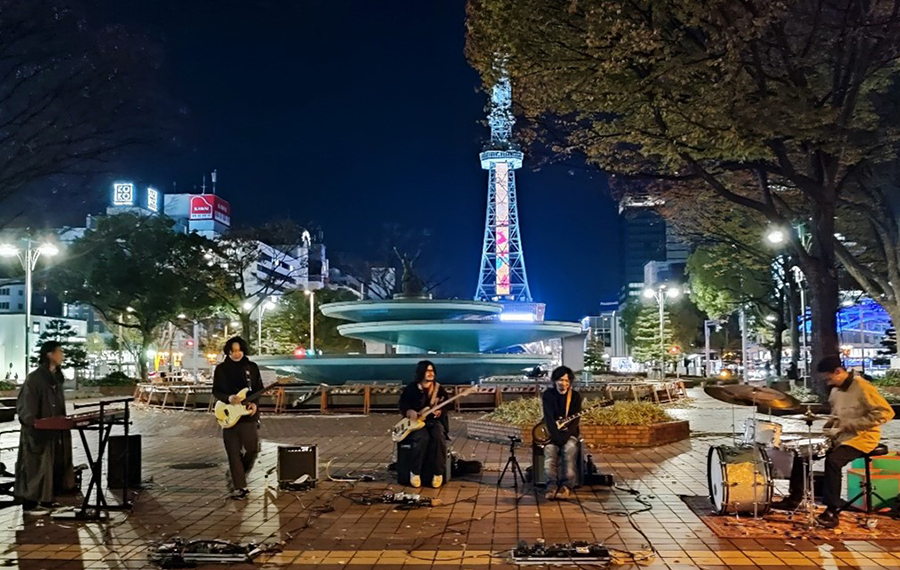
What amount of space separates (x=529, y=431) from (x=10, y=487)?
25.4 feet

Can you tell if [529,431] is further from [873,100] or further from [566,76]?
[873,100]

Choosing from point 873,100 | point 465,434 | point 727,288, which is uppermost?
point 873,100

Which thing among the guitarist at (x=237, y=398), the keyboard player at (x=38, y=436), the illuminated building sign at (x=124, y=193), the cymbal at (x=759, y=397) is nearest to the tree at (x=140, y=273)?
the keyboard player at (x=38, y=436)

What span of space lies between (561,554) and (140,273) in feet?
152

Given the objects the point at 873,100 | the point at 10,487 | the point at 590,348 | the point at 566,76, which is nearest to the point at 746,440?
the point at 10,487

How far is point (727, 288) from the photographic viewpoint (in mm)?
48156

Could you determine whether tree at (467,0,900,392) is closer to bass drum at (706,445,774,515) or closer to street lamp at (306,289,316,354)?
bass drum at (706,445,774,515)

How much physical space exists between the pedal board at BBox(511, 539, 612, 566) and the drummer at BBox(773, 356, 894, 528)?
2.51 m

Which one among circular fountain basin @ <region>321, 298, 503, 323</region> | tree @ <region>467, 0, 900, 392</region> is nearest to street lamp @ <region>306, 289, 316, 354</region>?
circular fountain basin @ <region>321, 298, 503, 323</region>

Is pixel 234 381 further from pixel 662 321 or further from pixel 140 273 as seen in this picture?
pixel 140 273

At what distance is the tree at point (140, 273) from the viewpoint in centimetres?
4834

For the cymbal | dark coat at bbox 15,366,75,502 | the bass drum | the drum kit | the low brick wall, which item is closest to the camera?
the cymbal

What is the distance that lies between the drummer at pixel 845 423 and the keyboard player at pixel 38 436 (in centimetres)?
811

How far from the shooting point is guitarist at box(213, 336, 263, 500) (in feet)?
31.3
